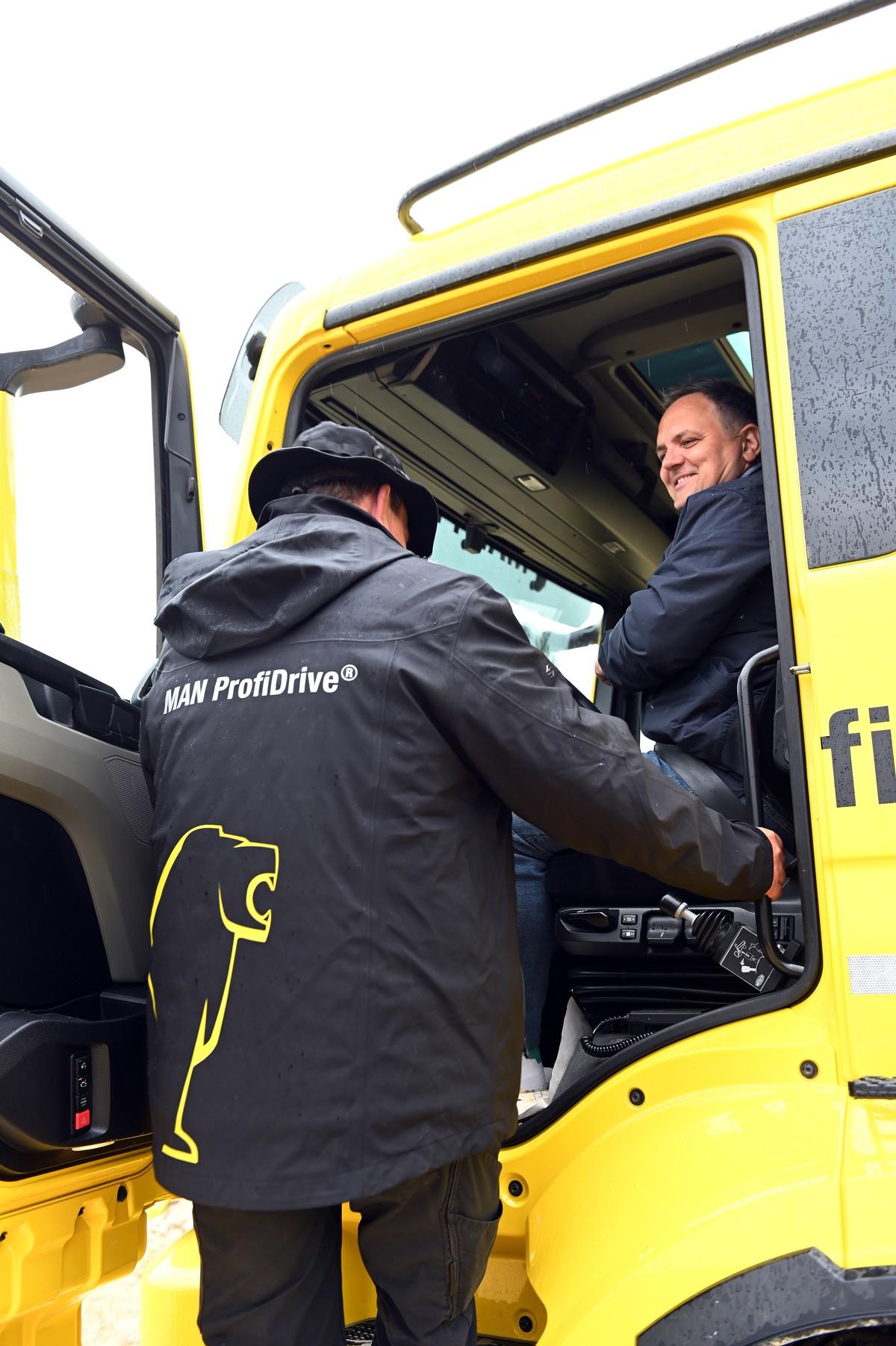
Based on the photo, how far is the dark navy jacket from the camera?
6.04 ft

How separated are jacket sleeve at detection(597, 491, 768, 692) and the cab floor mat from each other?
1.17 metres

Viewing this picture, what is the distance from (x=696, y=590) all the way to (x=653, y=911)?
59cm

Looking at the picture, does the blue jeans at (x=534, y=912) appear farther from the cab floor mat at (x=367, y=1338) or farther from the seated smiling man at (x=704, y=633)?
the cab floor mat at (x=367, y=1338)

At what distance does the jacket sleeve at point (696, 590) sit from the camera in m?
1.83

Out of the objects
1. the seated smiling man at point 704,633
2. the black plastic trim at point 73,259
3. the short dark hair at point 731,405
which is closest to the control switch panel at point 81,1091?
the seated smiling man at point 704,633

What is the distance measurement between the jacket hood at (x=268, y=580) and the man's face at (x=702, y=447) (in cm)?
90

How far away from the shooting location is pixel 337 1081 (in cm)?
133

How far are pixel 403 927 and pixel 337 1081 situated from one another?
207 millimetres

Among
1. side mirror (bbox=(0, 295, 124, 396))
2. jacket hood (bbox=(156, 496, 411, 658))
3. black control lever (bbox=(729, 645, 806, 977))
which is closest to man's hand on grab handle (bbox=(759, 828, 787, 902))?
black control lever (bbox=(729, 645, 806, 977))

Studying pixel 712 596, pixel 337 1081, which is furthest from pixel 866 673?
pixel 337 1081

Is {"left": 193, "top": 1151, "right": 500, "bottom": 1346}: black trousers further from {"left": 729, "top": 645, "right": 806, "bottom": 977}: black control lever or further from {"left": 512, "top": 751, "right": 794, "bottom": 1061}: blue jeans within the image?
{"left": 512, "top": 751, "right": 794, "bottom": 1061}: blue jeans

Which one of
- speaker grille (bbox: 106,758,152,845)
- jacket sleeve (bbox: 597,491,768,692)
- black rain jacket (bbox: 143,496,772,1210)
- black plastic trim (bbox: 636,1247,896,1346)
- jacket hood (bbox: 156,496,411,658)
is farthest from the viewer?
jacket sleeve (bbox: 597,491,768,692)

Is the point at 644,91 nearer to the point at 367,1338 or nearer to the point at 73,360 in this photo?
the point at 73,360

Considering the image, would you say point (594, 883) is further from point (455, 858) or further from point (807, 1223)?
point (807, 1223)
